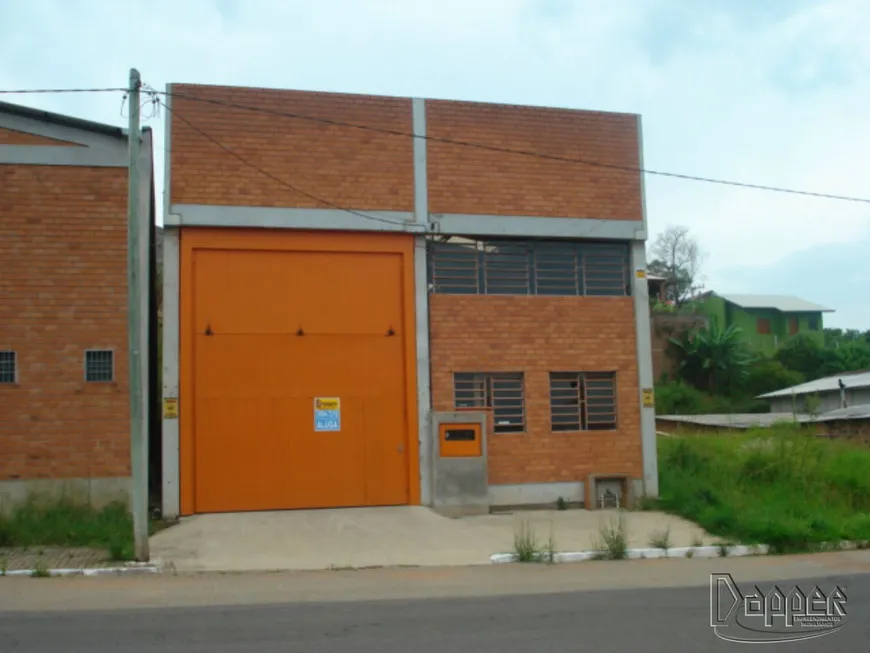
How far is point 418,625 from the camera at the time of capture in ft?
25.5

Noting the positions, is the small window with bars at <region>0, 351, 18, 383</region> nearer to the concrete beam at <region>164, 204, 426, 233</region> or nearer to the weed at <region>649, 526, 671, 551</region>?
the concrete beam at <region>164, 204, 426, 233</region>

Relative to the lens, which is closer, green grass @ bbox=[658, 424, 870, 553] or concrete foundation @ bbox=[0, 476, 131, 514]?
concrete foundation @ bbox=[0, 476, 131, 514]

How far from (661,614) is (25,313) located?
34.8ft

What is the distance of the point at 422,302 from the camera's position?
1562 centimetres

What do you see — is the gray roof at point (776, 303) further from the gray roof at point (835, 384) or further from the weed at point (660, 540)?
the weed at point (660, 540)

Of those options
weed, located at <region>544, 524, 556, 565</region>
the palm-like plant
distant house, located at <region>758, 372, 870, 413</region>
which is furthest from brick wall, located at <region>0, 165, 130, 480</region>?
the palm-like plant

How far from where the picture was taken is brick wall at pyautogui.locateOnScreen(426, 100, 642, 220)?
52.4 ft

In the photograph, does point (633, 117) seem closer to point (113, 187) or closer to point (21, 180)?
point (113, 187)

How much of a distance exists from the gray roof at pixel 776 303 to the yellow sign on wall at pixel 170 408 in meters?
57.3

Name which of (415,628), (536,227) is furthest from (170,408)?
(415,628)

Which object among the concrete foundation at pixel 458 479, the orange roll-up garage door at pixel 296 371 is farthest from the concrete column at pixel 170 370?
the concrete foundation at pixel 458 479

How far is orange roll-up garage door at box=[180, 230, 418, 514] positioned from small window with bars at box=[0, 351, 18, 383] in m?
2.58

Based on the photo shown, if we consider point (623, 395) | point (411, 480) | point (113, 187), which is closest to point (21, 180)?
point (113, 187)

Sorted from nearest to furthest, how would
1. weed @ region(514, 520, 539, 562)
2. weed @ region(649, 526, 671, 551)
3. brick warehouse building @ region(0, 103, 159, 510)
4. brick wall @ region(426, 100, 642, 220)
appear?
1. weed @ region(514, 520, 539, 562)
2. weed @ region(649, 526, 671, 551)
3. brick warehouse building @ region(0, 103, 159, 510)
4. brick wall @ region(426, 100, 642, 220)
